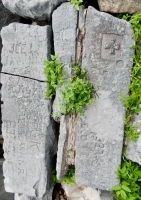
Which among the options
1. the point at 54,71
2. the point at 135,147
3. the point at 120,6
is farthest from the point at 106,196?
the point at 120,6

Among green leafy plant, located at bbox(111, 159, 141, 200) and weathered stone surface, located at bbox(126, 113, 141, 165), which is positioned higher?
weathered stone surface, located at bbox(126, 113, 141, 165)

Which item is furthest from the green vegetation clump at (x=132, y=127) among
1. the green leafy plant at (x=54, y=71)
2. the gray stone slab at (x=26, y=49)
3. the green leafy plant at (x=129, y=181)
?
the gray stone slab at (x=26, y=49)

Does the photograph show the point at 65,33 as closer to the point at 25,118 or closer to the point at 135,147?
the point at 25,118

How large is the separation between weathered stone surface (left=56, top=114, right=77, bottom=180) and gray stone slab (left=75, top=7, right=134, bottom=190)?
0.07 m

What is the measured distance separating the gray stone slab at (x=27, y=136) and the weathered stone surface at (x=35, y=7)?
1.64ft

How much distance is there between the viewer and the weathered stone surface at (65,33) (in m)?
2.04

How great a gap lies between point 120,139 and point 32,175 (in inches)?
32.9

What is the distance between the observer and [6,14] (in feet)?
8.89

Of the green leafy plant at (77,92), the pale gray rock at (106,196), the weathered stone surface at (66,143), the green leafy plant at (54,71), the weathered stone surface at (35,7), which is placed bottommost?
the pale gray rock at (106,196)

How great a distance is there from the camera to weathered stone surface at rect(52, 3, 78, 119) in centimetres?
204

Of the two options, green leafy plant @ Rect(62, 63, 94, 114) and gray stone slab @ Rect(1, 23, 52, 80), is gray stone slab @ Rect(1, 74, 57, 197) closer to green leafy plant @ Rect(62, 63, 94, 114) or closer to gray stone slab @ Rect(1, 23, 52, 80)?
gray stone slab @ Rect(1, 23, 52, 80)

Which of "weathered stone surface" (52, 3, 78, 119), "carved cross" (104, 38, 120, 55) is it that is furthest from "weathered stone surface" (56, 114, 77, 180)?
"carved cross" (104, 38, 120, 55)

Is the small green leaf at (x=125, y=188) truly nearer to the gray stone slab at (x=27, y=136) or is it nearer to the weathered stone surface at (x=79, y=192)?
the weathered stone surface at (x=79, y=192)

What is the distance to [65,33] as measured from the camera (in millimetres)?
2080
